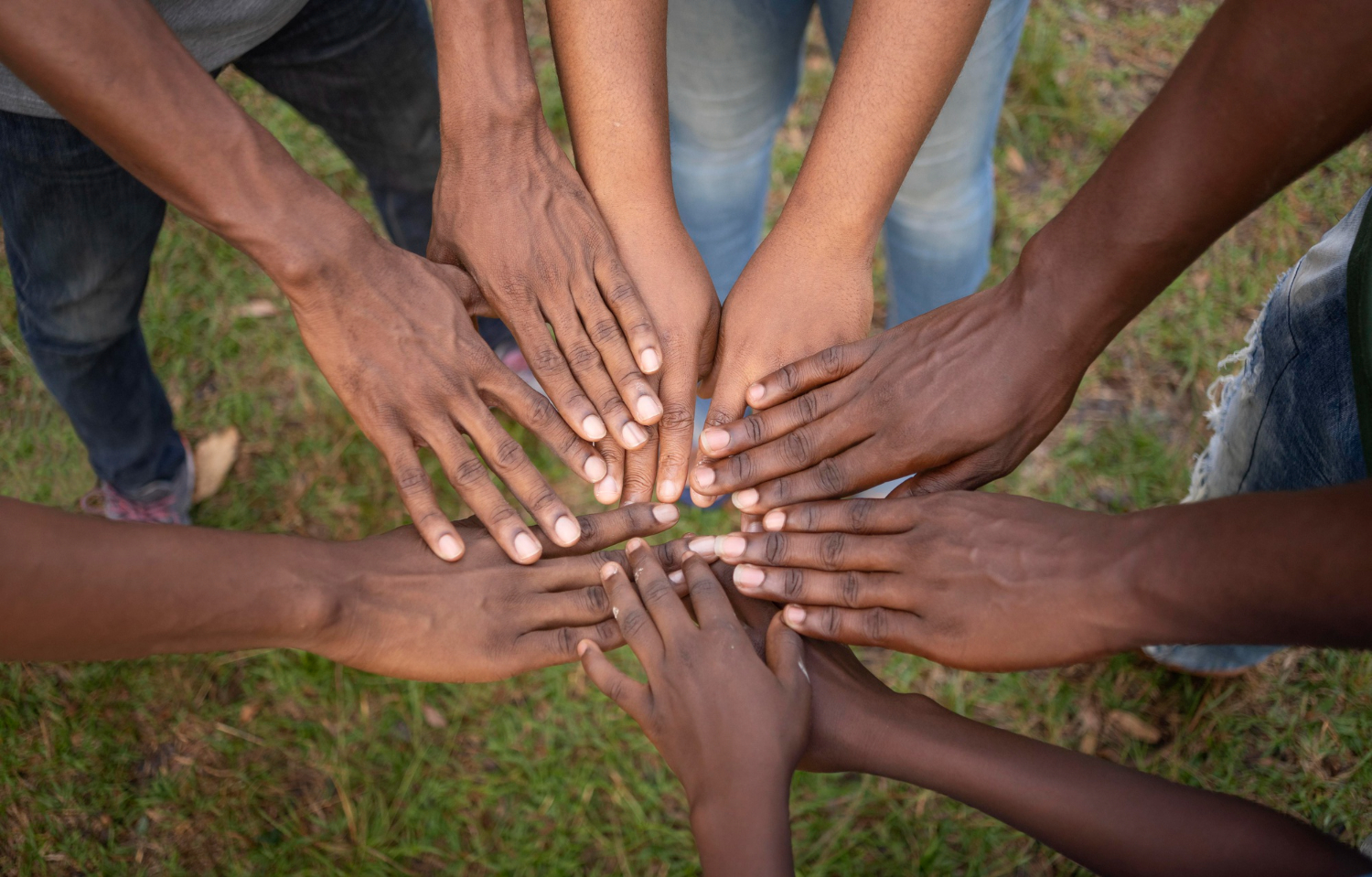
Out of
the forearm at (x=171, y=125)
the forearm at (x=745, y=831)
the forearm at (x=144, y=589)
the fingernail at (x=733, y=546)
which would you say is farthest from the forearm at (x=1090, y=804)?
the forearm at (x=171, y=125)

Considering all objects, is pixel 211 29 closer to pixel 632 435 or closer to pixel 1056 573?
pixel 632 435

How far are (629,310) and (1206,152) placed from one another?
114 cm

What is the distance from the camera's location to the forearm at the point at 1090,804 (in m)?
1.49

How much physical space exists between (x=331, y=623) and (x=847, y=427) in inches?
45.2

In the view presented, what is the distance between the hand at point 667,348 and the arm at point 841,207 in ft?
0.23

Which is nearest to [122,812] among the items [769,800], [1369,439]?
[769,800]

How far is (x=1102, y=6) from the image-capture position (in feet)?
12.1

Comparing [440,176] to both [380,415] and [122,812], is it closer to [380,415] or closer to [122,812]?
[380,415]

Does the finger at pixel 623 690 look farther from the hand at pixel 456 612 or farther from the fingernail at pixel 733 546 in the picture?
the fingernail at pixel 733 546

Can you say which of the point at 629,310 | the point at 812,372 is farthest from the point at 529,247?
the point at 812,372

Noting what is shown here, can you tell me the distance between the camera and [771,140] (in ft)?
7.92

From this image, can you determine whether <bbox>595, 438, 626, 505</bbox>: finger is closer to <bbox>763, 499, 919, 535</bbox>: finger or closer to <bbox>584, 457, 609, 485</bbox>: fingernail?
<bbox>584, 457, 609, 485</bbox>: fingernail

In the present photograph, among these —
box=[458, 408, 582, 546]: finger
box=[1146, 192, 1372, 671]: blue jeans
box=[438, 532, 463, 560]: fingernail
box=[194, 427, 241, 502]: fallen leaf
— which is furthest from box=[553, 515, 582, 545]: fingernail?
box=[194, 427, 241, 502]: fallen leaf

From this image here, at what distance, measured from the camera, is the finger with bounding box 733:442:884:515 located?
1.88 metres
